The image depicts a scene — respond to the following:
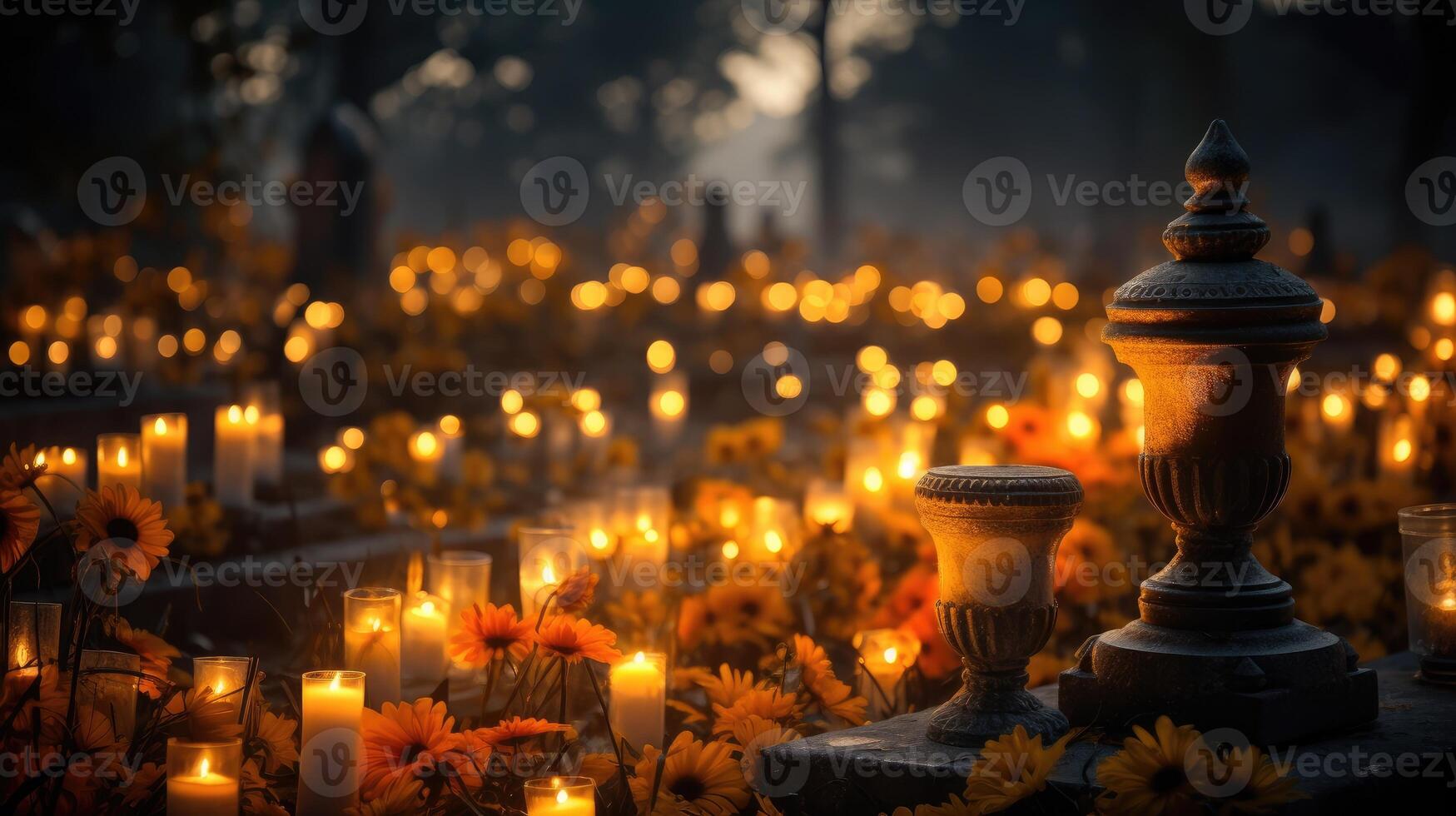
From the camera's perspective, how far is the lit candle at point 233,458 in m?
5.95

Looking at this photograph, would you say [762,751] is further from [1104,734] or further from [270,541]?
[270,541]

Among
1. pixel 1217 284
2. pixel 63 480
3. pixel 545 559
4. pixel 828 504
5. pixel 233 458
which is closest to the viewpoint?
pixel 1217 284

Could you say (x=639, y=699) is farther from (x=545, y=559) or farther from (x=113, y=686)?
(x=113, y=686)

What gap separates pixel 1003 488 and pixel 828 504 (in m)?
2.56

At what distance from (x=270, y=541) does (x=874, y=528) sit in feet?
7.46

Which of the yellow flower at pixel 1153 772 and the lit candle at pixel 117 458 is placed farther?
the lit candle at pixel 117 458

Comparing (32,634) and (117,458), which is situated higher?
(117,458)

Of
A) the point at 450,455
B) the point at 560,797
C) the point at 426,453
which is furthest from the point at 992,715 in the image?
the point at 450,455

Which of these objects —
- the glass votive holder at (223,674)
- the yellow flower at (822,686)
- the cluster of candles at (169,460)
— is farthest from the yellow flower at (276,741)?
the yellow flower at (822,686)

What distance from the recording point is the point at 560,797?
2.85 metres

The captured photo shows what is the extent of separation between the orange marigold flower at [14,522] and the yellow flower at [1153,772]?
218 cm

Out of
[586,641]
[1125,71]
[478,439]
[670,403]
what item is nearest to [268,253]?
[478,439]

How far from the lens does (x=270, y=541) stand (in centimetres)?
600

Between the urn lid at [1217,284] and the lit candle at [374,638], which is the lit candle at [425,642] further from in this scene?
the urn lid at [1217,284]
